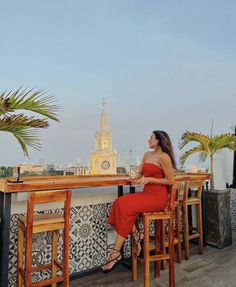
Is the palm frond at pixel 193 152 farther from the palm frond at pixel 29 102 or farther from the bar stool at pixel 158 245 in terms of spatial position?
the palm frond at pixel 29 102

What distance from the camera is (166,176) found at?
8.09ft

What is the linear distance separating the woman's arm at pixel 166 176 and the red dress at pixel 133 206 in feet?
0.24

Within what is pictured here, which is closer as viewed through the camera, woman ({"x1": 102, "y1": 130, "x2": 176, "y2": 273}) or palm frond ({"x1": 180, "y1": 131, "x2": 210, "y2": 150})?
woman ({"x1": 102, "y1": 130, "x2": 176, "y2": 273})

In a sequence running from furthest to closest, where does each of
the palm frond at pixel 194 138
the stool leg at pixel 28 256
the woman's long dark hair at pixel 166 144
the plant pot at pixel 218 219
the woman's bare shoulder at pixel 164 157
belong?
the palm frond at pixel 194 138 < the plant pot at pixel 218 219 < the woman's long dark hair at pixel 166 144 < the woman's bare shoulder at pixel 164 157 < the stool leg at pixel 28 256

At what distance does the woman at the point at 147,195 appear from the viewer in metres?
2.37

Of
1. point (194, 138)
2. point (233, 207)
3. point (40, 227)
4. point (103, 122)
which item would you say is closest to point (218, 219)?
point (233, 207)


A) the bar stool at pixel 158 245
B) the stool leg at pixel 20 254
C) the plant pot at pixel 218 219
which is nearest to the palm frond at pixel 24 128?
the stool leg at pixel 20 254

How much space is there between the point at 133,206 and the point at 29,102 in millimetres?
1318

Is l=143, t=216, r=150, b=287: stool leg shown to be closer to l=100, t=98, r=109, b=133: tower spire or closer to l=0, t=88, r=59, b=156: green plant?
l=0, t=88, r=59, b=156: green plant

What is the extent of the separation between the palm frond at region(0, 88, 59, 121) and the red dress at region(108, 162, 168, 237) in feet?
3.32

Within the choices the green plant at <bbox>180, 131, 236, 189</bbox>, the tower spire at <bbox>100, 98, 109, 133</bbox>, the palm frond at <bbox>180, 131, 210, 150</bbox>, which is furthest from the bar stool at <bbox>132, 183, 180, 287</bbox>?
the tower spire at <bbox>100, 98, 109, 133</bbox>

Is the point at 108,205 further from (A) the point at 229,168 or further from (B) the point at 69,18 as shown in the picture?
(B) the point at 69,18

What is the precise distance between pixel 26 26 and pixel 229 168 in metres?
15.8

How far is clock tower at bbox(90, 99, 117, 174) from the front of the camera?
47406 millimetres
